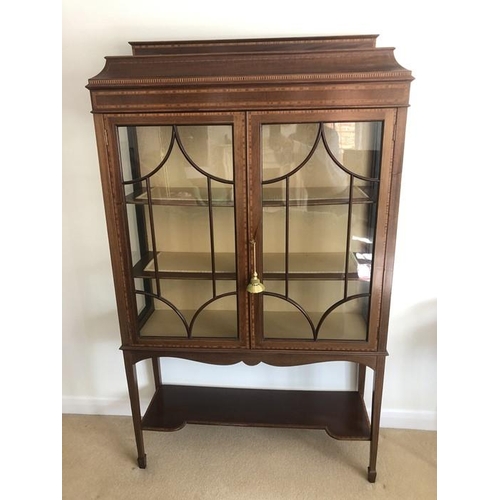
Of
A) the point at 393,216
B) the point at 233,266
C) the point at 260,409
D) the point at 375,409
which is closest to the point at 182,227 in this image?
the point at 233,266

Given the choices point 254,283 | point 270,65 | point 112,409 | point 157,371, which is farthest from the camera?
point 112,409

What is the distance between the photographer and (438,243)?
169 centimetres

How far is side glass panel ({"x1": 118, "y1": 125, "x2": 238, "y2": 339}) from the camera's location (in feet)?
4.57

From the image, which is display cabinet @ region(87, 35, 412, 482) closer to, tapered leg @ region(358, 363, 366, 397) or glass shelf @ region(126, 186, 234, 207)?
glass shelf @ region(126, 186, 234, 207)

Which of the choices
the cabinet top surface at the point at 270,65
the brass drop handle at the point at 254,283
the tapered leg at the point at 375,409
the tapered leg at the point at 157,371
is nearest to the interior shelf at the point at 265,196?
the brass drop handle at the point at 254,283

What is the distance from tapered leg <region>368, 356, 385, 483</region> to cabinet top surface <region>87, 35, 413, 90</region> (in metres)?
0.96

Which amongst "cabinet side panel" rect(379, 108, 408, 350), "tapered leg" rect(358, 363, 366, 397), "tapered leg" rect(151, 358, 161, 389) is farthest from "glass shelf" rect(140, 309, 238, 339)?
"tapered leg" rect(358, 363, 366, 397)

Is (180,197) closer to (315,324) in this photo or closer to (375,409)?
(315,324)

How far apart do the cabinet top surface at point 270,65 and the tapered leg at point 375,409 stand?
964mm

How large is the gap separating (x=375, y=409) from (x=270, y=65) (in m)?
1.26

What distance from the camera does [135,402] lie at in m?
1.70
